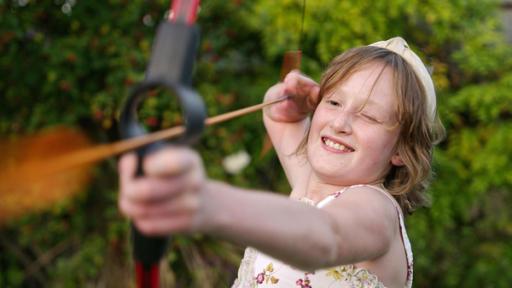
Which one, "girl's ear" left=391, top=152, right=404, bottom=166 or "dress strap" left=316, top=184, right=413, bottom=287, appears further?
"girl's ear" left=391, top=152, right=404, bottom=166

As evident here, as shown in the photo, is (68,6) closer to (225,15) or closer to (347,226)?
(225,15)

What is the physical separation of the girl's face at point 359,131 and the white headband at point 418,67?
9 centimetres

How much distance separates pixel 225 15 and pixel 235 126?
62 centimetres

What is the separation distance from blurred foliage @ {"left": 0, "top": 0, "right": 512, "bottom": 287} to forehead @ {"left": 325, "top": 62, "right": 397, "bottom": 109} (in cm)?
228

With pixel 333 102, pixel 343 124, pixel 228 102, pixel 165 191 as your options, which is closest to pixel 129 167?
pixel 165 191

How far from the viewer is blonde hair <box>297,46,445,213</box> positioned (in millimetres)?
2158

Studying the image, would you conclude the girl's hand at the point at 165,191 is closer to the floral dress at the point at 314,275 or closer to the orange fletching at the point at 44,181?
the floral dress at the point at 314,275

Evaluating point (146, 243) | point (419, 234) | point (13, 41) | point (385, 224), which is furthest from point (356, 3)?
point (146, 243)

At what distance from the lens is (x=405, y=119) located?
85.2 inches

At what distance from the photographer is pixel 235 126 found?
15.2ft

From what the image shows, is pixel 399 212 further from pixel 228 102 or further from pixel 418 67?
pixel 228 102

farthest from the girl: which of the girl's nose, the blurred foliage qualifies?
the blurred foliage

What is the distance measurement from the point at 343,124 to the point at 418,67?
27 cm

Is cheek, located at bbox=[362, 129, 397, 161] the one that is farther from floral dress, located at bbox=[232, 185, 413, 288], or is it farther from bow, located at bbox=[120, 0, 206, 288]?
bow, located at bbox=[120, 0, 206, 288]
